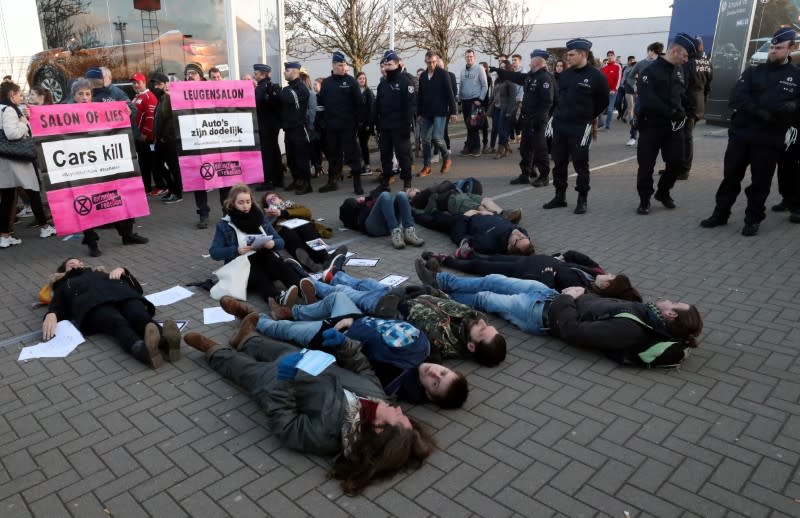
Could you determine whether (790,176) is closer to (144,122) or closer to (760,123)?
(760,123)

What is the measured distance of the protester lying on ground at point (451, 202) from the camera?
7.44 meters

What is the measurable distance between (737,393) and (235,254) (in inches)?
170

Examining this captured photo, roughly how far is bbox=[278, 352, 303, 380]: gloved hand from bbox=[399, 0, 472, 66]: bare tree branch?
2606 centimetres

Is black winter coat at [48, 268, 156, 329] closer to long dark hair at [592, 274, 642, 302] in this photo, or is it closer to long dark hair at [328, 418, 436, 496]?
long dark hair at [328, 418, 436, 496]

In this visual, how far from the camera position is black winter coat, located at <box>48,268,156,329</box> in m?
4.78

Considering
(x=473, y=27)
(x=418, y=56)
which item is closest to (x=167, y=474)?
(x=473, y=27)

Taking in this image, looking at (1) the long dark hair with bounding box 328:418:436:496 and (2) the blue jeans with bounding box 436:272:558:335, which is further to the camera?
(2) the blue jeans with bounding box 436:272:558:335

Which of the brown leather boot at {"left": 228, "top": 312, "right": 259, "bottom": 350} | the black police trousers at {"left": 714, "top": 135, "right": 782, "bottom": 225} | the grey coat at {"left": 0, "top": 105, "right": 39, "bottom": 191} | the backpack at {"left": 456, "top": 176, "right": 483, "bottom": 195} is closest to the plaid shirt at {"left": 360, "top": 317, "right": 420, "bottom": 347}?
the brown leather boot at {"left": 228, "top": 312, "right": 259, "bottom": 350}

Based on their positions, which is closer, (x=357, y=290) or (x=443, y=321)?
(x=443, y=321)

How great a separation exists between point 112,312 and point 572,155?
6210 millimetres

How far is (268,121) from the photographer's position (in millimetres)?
10383

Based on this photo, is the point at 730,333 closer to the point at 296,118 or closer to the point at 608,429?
the point at 608,429

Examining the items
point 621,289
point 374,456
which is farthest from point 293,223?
point 374,456

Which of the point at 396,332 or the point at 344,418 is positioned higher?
the point at 396,332
